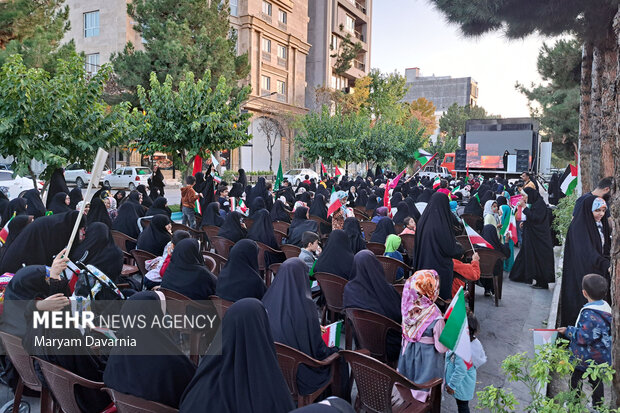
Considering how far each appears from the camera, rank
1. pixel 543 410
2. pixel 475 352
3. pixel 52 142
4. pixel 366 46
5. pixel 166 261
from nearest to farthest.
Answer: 1. pixel 543 410
2. pixel 475 352
3. pixel 166 261
4. pixel 52 142
5. pixel 366 46

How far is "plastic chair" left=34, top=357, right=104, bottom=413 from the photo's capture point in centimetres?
264

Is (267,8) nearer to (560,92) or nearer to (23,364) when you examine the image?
(560,92)

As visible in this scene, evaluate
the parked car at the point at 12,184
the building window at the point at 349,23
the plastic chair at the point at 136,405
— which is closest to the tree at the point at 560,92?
the plastic chair at the point at 136,405

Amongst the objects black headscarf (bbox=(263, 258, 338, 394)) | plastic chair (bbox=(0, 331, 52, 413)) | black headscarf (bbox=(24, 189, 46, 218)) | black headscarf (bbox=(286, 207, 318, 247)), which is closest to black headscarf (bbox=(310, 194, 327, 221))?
black headscarf (bbox=(286, 207, 318, 247))

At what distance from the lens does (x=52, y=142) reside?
8.58m

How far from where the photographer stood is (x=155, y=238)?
6.08 meters

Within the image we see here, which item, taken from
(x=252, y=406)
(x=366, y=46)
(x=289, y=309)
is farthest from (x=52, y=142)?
(x=366, y=46)

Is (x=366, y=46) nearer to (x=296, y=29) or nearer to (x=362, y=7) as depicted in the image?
(x=362, y=7)

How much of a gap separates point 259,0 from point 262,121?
32.3 feet

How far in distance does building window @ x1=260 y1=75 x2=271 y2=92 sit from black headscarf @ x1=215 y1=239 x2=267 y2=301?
35.1 meters

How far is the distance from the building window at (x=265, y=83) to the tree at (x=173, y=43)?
13.3 meters

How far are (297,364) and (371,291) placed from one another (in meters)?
1.04

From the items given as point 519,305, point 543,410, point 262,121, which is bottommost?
point 519,305

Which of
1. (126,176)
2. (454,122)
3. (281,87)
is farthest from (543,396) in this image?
(454,122)
